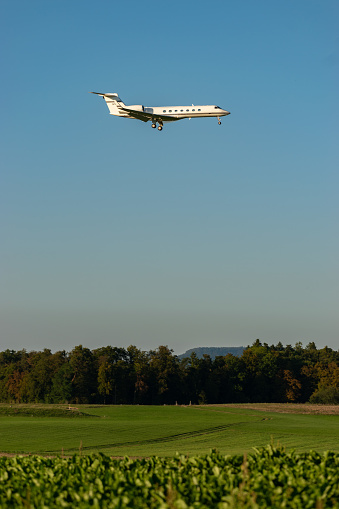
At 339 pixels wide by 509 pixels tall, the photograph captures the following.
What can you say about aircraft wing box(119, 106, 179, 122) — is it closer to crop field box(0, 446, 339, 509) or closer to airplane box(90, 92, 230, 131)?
airplane box(90, 92, 230, 131)

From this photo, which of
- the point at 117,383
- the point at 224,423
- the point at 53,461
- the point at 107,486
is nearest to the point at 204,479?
the point at 107,486

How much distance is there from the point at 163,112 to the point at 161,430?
37701 millimetres

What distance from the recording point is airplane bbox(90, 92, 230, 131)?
2169 inches

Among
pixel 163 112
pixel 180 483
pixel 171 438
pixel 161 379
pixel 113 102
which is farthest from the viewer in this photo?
pixel 161 379

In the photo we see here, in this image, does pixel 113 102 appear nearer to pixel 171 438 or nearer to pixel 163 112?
pixel 163 112

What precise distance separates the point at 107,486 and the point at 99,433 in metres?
53.5

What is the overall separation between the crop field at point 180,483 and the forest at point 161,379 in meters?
120

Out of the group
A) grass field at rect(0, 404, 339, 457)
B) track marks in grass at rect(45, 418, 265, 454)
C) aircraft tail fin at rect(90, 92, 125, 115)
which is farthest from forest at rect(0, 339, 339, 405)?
aircraft tail fin at rect(90, 92, 125, 115)

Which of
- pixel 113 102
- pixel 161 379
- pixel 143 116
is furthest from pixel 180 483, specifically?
pixel 161 379

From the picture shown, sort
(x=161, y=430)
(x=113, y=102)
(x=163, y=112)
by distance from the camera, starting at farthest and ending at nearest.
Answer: (x=161, y=430)
(x=113, y=102)
(x=163, y=112)

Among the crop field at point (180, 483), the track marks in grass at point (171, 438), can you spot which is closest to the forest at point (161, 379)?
the track marks in grass at point (171, 438)

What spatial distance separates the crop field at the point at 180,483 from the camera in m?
13.7

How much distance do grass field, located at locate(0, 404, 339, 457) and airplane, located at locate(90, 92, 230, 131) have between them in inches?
1204

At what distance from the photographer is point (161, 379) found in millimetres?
138750
